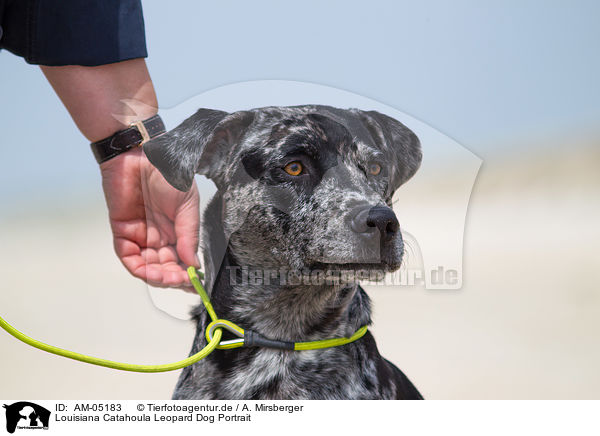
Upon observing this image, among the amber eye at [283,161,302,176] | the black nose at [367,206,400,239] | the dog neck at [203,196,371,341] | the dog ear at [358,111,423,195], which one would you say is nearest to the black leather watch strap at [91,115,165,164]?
the dog neck at [203,196,371,341]

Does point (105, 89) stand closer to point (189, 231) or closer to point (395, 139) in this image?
point (189, 231)

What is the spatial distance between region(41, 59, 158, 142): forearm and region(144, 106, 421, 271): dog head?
514 millimetres

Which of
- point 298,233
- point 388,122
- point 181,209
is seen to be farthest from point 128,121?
point 388,122

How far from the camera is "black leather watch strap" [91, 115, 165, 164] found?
2281 millimetres

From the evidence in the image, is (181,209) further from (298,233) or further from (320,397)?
(320,397)

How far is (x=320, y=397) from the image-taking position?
2.11 meters

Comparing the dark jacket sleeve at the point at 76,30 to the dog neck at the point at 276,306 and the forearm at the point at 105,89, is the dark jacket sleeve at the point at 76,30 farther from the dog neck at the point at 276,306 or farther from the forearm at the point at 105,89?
the dog neck at the point at 276,306

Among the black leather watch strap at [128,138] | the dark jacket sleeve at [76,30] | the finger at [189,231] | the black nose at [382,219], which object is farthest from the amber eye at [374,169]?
the dark jacket sleeve at [76,30]

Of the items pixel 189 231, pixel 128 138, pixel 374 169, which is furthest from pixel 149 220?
pixel 374 169

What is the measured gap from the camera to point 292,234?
199cm

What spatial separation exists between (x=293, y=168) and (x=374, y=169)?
306 millimetres

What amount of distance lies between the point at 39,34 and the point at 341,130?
1.45m

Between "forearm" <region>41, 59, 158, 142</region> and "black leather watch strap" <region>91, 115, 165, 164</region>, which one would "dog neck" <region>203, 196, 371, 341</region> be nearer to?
"black leather watch strap" <region>91, 115, 165, 164</region>
